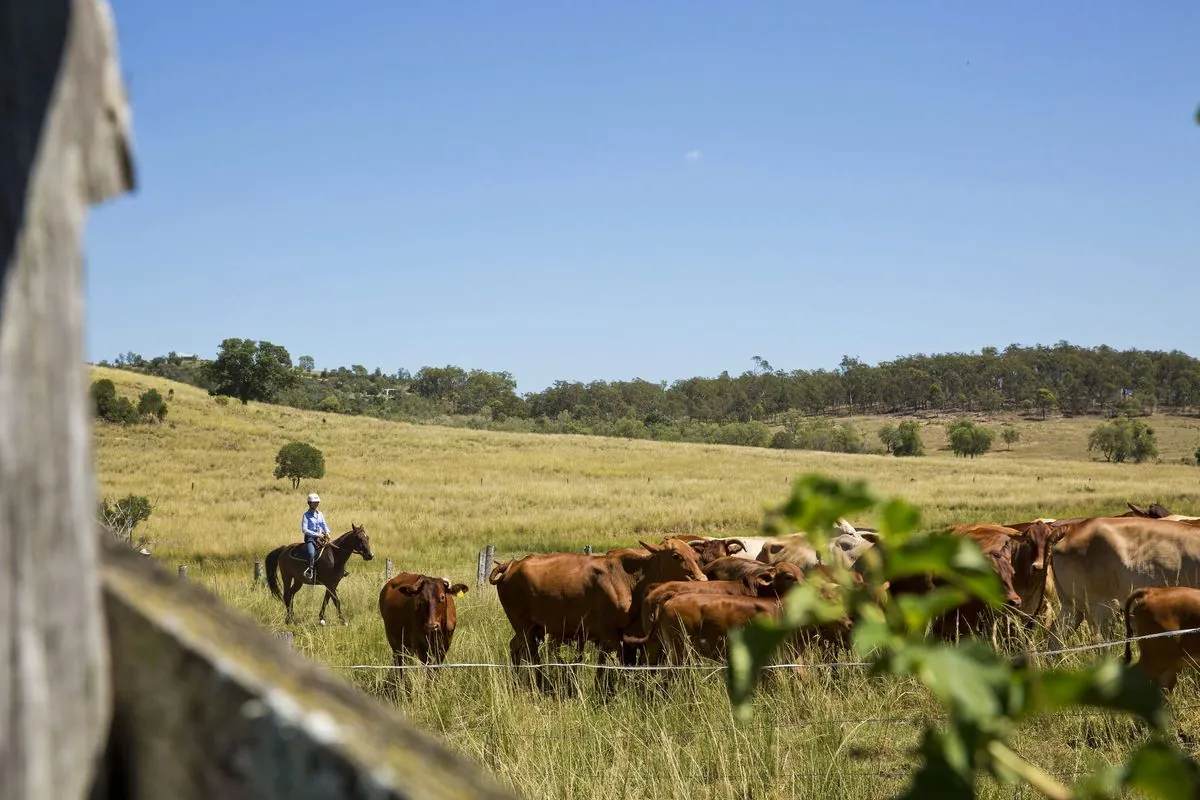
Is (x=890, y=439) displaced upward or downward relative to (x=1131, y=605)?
downward

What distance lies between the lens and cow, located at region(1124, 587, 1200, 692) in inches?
290

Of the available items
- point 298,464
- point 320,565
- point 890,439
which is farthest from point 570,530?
point 890,439

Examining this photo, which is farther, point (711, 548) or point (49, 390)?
point (711, 548)

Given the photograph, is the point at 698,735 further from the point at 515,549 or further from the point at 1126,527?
the point at 515,549

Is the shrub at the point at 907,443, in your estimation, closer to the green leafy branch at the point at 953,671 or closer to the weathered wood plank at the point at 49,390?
the green leafy branch at the point at 953,671

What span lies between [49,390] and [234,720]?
260 millimetres

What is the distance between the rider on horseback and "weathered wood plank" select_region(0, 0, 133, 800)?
54.6 feet

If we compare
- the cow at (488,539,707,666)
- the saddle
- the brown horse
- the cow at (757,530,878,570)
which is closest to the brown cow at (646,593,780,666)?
the cow at (488,539,707,666)

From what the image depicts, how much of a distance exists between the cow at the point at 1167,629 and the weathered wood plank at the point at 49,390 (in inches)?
314

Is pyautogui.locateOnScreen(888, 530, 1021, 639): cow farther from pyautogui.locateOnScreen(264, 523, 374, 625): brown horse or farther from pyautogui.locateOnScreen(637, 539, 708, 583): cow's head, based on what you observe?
pyautogui.locateOnScreen(264, 523, 374, 625): brown horse

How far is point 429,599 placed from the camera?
10109mm

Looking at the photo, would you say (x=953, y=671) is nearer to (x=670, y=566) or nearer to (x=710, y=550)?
(x=670, y=566)

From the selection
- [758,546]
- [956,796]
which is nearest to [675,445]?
[758,546]

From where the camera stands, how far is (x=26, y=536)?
66cm
